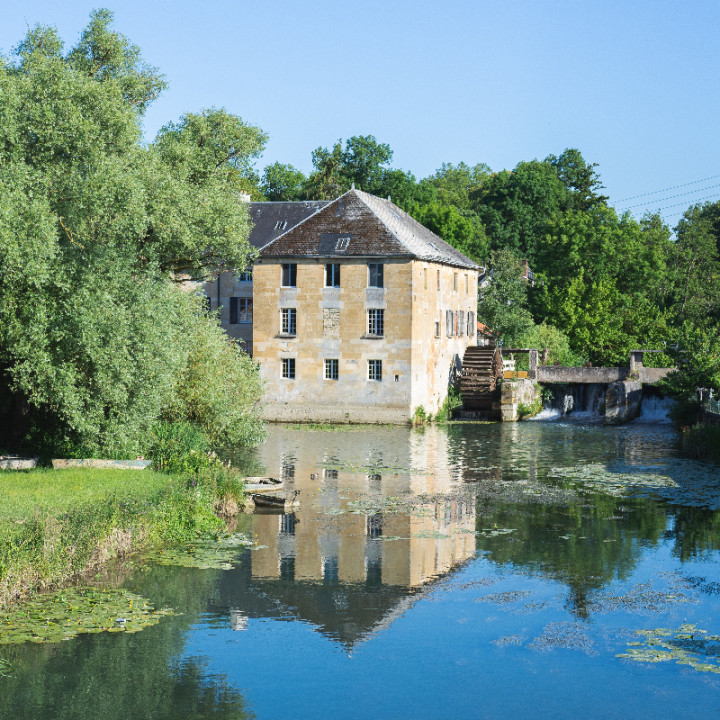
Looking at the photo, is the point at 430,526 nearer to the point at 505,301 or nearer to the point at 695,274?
the point at 505,301

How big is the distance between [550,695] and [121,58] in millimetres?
23859

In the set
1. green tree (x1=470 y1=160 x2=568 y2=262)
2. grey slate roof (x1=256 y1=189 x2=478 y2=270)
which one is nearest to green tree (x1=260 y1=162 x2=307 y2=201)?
green tree (x1=470 y1=160 x2=568 y2=262)

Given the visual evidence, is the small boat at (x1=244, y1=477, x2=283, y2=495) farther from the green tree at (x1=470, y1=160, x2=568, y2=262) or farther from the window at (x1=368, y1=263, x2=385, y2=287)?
the green tree at (x1=470, y1=160, x2=568, y2=262)

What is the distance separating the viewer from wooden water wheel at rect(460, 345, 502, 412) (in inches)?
1971

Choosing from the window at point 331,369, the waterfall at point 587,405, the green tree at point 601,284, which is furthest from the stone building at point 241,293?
the green tree at point 601,284

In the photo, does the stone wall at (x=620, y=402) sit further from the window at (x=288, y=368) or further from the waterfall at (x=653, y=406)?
the window at (x=288, y=368)

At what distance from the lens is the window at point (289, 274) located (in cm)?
4797

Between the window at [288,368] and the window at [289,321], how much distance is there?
1315 millimetres

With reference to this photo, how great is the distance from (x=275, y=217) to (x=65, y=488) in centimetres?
3527

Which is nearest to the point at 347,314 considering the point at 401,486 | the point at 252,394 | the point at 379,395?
the point at 379,395

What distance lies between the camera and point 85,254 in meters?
23.5

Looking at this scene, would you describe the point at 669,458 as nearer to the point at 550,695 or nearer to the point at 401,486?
the point at 401,486

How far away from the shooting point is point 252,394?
31.9 m

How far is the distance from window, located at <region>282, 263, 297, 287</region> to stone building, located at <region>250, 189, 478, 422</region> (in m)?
0.05
